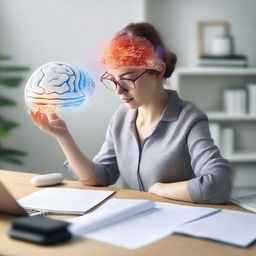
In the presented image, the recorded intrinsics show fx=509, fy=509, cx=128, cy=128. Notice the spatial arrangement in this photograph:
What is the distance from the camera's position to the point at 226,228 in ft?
4.12

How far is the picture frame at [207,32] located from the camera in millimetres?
3834

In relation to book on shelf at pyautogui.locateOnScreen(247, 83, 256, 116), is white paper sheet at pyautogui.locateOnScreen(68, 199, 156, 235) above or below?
above

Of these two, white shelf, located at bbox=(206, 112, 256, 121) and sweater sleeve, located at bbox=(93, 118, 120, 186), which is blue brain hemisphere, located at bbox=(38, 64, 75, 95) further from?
white shelf, located at bbox=(206, 112, 256, 121)

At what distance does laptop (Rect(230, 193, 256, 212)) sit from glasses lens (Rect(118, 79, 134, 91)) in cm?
52

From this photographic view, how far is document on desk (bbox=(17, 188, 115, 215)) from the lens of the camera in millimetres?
1460

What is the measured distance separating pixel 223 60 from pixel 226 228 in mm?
2620

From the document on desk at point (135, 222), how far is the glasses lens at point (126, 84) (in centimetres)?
45

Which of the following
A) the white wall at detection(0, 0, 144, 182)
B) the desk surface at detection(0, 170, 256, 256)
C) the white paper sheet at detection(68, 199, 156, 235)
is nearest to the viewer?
the desk surface at detection(0, 170, 256, 256)

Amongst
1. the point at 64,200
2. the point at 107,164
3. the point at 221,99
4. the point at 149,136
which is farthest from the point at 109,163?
the point at 221,99

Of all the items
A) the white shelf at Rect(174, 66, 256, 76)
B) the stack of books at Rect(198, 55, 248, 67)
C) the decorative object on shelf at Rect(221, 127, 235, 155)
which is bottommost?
the decorative object on shelf at Rect(221, 127, 235, 155)

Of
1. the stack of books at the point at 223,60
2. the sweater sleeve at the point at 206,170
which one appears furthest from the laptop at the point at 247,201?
the stack of books at the point at 223,60

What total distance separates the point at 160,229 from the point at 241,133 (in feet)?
9.47

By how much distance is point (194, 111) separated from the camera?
1.88m
